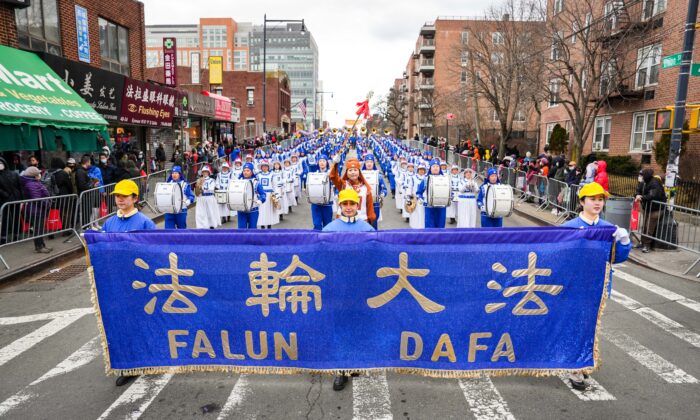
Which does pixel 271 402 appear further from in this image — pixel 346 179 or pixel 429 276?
pixel 346 179

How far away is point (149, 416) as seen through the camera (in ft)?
12.6

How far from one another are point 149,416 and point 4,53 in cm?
1239

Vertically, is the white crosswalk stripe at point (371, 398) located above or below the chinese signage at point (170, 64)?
below

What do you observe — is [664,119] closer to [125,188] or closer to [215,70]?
[125,188]

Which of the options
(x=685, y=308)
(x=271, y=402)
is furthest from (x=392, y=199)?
(x=271, y=402)

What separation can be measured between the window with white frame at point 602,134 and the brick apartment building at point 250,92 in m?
35.7

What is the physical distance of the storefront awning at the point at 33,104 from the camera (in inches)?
430

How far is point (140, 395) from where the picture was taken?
165 inches

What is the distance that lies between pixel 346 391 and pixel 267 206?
8603mm

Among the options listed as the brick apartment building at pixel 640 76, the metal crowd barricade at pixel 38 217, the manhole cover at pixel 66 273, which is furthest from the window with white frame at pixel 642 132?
the metal crowd barricade at pixel 38 217

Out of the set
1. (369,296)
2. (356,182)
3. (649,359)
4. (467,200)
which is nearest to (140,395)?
(369,296)

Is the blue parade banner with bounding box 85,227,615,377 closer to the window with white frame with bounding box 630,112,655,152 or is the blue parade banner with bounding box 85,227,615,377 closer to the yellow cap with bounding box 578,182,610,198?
the yellow cap with bounding box 578,182,610,198

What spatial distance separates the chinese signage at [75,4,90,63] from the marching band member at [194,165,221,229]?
744cm

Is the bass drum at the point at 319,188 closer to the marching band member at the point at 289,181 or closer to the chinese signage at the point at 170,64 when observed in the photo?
the marching band member at the point at 289,181
